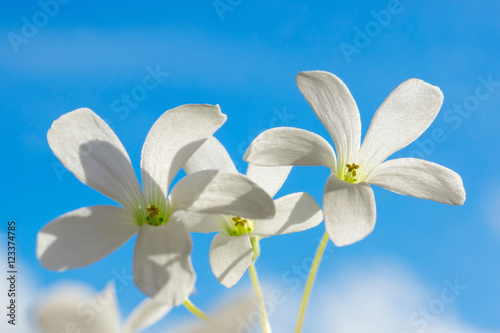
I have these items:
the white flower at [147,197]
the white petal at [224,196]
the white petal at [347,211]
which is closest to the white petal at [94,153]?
the white flower at [147,197]

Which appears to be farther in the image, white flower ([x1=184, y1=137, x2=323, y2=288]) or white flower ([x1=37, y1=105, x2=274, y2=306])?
white flower ([x1=184, y1=137, x2=323, y2=288])

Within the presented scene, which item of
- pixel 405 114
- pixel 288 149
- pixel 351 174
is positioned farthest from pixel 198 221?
pixel 405 114

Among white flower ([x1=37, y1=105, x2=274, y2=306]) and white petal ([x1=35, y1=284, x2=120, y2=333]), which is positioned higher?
white flower ([x1=37, y1=105, x2=274, y2=306])

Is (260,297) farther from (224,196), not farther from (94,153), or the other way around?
(94,153)

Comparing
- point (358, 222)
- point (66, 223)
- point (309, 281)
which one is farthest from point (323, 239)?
point (66, 223)

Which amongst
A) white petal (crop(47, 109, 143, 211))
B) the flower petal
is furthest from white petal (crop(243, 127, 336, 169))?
white petal (crop(47, 109, 143, 211))

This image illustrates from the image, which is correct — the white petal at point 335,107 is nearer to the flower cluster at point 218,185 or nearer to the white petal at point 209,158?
the flower cluster at point 218,185

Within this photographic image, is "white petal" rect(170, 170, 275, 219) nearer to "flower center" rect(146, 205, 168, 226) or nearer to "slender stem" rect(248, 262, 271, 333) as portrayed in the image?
"flower center" rect(146, 205, 168, 226)
